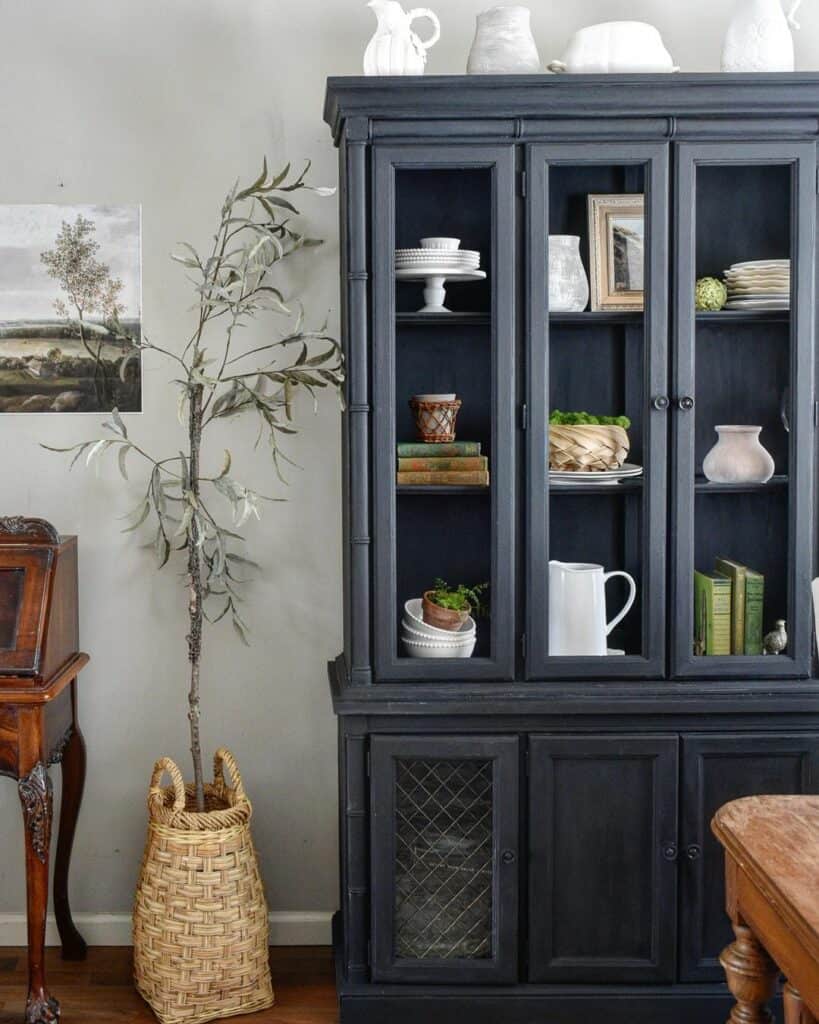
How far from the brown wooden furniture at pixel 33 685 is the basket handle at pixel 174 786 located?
0.26 meters

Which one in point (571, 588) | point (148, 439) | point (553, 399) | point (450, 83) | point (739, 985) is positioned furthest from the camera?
point (148, 439)

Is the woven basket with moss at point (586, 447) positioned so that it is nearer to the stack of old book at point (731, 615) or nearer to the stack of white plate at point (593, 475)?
the stack of white plate at point (593, 475)

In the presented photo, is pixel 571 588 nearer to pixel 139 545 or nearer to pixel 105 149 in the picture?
pixel 139 545

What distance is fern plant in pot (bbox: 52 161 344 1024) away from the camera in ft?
9.32

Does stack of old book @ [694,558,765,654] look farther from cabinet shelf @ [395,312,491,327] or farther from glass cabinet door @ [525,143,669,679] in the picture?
cabinet shelf @ [395,312,491,327]

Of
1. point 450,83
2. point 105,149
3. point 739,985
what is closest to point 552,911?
point 739,985

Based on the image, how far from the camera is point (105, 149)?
124 inches

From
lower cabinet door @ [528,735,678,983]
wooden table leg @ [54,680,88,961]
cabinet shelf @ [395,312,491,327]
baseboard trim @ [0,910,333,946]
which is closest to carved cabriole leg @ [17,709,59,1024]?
wooden table leg @ [54,680,88,961]

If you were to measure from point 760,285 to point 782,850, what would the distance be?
1.55 m

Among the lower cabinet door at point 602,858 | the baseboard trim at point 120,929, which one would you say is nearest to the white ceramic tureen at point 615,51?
the lower cabinet door at point 602,858

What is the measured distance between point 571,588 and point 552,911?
31.1 inches

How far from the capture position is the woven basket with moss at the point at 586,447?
9.20ft

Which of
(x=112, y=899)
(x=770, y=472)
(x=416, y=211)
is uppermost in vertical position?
(x=416, y=211)

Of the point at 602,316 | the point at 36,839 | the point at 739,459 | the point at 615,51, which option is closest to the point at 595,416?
the point at 602,316
